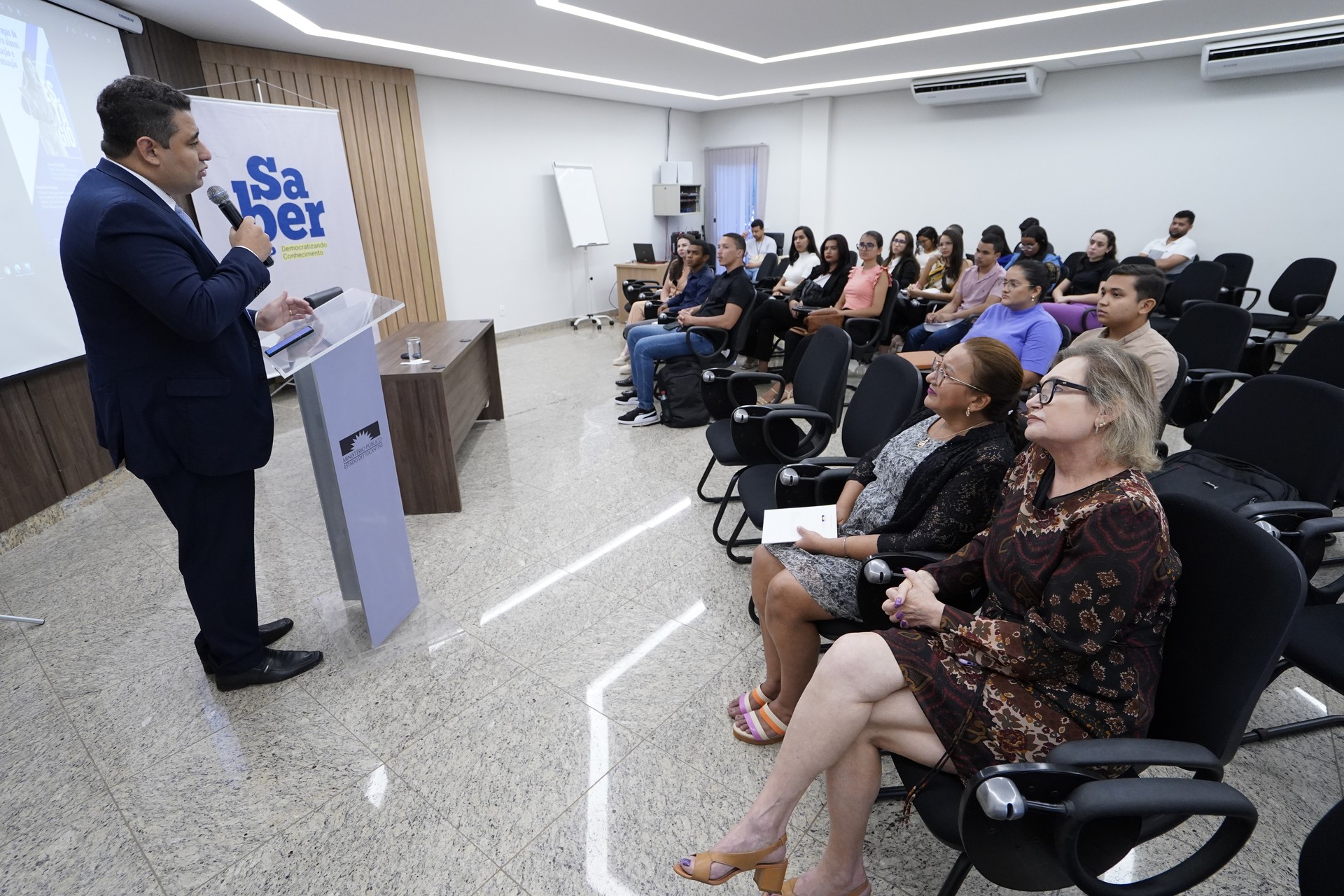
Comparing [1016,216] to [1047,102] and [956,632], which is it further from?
[956,632]

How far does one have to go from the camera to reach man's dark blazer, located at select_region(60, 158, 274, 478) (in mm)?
1591

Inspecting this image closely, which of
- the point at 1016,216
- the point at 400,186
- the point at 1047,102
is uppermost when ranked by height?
the point at 1047,102

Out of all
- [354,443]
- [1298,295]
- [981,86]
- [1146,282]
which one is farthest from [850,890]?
[981,86]

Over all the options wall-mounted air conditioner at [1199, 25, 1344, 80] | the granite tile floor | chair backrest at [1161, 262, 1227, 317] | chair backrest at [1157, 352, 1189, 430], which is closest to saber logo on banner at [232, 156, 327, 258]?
the granite tile floor

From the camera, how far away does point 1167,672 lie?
4.00ft

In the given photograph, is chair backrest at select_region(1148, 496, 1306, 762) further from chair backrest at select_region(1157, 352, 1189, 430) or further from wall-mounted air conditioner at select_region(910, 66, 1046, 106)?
wall-mounted air conditioner at select_region(910, 66, 1046, 106)

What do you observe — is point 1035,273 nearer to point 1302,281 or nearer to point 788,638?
point 788,638

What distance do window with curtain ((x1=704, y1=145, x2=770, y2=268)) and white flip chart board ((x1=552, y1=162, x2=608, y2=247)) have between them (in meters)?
2.84

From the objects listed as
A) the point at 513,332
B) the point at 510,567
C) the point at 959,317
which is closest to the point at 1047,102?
the point at 959,317

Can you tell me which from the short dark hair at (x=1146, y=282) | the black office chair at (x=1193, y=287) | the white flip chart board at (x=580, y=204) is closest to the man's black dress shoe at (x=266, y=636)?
the short dark hair at (x=1146, y=282)

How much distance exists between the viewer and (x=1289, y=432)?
2.08 m

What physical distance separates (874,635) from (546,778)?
102 centimetres

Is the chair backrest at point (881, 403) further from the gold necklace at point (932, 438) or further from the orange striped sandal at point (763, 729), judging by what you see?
the orange striped sandal at point (763, 729)

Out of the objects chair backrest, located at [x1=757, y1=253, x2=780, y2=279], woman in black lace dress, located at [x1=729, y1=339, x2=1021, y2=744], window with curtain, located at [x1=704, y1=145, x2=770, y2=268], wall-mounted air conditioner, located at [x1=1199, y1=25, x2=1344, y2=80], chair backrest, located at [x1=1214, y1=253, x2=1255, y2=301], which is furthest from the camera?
window with curtain, located at [x1=704, y1=145, x2=770, y2=268]
